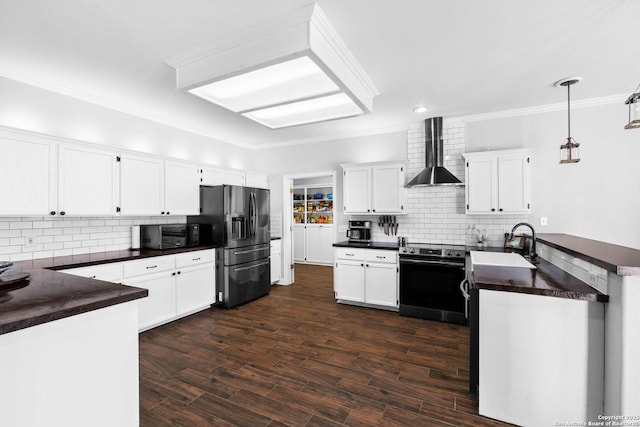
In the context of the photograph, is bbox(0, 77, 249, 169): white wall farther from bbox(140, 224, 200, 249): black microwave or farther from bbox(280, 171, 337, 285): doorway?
bbox(280, 171, 337, 285): doorway

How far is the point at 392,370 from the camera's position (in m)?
2.61

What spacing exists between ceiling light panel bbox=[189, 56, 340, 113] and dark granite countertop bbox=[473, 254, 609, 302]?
1916 mm

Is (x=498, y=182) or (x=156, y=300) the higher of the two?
(x=498, y=182)

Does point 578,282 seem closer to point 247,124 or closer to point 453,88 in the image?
point 453,88

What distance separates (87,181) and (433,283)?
162 inches

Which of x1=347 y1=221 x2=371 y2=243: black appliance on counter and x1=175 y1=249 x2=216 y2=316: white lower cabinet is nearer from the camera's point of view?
x1=175 y1=249 x2=216 y2=316: white lower cabinet

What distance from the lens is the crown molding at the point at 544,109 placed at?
3.57 metres

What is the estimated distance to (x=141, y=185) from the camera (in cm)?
367

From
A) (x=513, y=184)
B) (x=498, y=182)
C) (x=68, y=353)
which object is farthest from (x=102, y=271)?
(x=513, y=184)

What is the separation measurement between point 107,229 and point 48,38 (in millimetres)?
2072

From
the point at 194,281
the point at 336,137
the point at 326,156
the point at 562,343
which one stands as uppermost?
the point at 336,137

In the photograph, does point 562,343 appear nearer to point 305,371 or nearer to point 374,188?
point 305,371

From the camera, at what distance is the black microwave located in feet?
12.4

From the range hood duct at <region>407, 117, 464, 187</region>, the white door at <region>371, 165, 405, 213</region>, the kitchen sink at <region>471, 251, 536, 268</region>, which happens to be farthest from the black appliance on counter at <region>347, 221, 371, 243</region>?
the kitchen sink at <region>471, 251, 536, 268</region>
